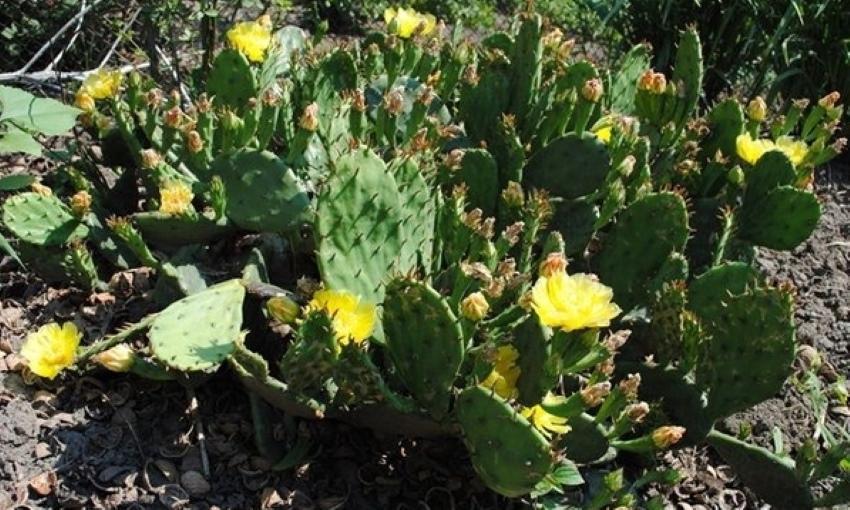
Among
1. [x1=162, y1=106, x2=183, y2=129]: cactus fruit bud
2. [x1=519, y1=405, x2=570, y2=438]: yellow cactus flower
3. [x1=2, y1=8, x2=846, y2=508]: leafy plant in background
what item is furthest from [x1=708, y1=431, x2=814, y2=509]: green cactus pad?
[x1=162, y1=106, x2=183, y2=129]: cactus fruit bud

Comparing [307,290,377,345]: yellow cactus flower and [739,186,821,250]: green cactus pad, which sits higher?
[307,290,377,345]: yellow cactus flower

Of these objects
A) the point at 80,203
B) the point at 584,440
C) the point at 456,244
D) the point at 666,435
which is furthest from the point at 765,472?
the point at 80,203

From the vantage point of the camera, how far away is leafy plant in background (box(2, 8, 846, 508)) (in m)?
2.29

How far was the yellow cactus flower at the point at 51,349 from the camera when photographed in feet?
8.34

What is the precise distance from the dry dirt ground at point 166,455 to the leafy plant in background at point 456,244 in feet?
0.32

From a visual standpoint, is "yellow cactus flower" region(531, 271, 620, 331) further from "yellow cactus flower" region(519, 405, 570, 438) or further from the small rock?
the small rock

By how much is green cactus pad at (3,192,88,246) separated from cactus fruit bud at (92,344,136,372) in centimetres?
45

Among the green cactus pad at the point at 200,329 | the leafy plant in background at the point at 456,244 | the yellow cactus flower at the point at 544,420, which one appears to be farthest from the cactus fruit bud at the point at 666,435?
the green cactus pad at the point at 200,329

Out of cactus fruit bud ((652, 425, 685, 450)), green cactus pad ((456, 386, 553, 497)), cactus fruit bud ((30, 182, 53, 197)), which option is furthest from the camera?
cactus fruit bud ((30, 182, 53, 197))

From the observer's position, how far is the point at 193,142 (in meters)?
2.71

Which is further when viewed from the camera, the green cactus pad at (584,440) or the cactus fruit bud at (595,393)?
the green cactus pad at (584,440)

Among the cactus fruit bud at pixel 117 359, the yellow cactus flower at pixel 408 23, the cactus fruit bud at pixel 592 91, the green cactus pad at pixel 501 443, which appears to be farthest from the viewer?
the yellow cactus flower at pixel 408 23

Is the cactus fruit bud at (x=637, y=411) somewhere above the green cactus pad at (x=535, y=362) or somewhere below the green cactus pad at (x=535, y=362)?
below

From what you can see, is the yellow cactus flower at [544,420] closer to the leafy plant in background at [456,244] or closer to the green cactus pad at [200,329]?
the leafy plant in background at [456,244]
